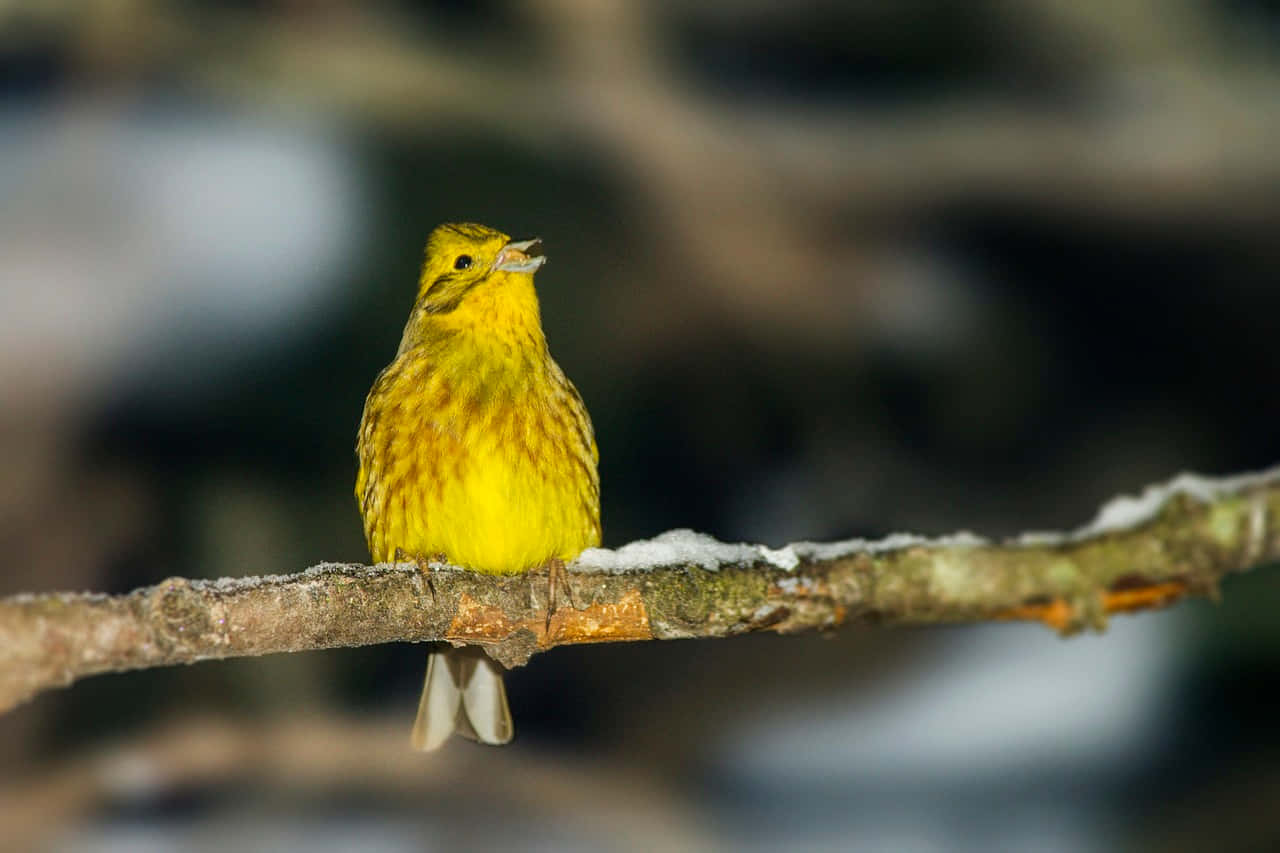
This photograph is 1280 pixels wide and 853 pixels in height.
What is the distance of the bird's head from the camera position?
10.5 ft

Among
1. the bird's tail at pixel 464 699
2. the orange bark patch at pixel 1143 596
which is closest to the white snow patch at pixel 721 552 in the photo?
the orange bark patch at pixel 1143 596

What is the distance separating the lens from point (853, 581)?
2859mm

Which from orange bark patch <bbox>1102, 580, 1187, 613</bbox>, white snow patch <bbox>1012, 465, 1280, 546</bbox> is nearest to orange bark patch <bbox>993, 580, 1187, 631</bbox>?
orange bark patch <bbox>1102, 580, 1187, 613</bbox>

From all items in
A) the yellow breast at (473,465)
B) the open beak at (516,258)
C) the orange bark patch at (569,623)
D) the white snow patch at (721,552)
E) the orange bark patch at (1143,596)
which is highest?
the open beak at (516,258)

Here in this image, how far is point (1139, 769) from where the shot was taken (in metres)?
4.88

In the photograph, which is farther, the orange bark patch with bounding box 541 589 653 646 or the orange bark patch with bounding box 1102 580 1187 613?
the orange bark patch with bounding box 1102 580 1187 613

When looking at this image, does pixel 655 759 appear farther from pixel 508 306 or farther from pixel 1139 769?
pixel 508 306

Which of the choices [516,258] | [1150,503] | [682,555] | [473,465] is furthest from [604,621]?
[1150,503]

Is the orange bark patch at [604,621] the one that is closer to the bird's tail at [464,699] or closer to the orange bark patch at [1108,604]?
the bird's tail at [464,699]

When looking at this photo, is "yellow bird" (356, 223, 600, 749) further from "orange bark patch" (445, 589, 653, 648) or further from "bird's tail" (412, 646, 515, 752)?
"orange bark patch" (445, 589, 653, 648)

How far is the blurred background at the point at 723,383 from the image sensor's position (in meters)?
4.15

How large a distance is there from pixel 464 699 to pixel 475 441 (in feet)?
2.75

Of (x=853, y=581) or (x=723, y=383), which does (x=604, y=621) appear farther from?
(x=723, y=383)

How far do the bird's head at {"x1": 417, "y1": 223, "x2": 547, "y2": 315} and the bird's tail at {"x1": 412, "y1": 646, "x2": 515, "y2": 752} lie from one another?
98cm
